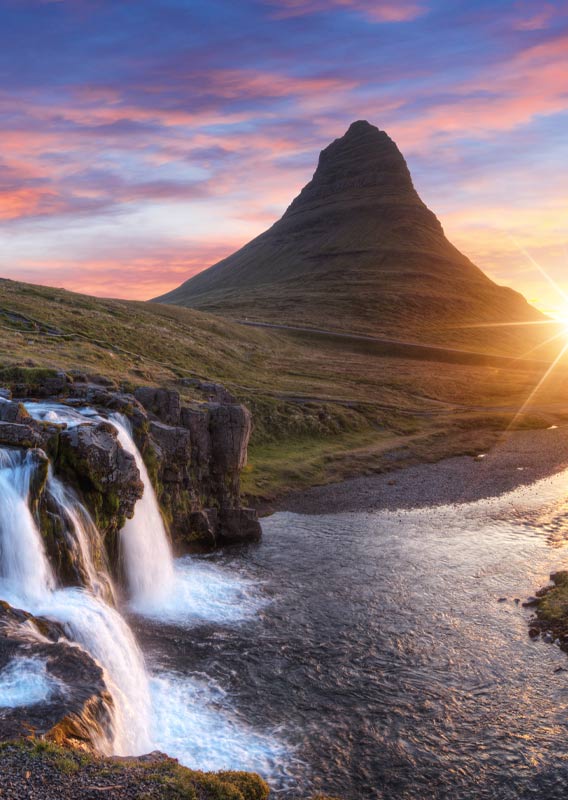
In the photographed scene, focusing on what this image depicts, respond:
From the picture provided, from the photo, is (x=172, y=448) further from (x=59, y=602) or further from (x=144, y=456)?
(x=59, y=602)

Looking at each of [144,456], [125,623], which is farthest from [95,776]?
[144,456]

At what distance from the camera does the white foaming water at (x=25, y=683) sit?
1840 centimetres

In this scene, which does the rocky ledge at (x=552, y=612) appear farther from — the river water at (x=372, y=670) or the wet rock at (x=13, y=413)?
the wet rock at (x=13, y=413)

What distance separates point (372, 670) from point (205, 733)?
325 inches

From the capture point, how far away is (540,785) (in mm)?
20781

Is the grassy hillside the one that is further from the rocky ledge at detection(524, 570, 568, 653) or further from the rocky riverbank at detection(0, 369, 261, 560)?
the rocky ledge at detection(524, 570, 568, 653)

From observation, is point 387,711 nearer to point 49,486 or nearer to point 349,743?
point 349,743

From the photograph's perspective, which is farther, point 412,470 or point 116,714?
point 412,470

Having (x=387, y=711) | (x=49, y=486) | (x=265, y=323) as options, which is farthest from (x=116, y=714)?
(x=265, y=323)

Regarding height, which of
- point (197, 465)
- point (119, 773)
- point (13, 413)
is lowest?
point (119, 773)

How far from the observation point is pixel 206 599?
35469 mm

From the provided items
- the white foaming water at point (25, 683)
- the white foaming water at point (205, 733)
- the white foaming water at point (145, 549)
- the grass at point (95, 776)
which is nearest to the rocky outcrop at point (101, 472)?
the white foaming water at point (145, 549)

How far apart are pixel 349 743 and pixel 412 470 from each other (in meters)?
50.0

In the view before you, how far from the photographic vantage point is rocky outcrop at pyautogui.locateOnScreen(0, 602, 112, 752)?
17250 mm
